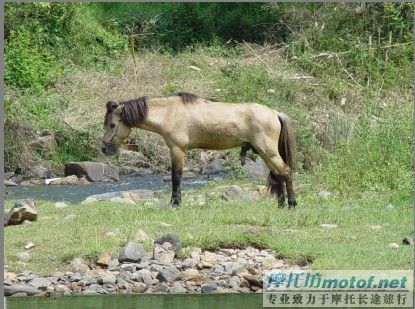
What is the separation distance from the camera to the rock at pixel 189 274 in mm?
10961

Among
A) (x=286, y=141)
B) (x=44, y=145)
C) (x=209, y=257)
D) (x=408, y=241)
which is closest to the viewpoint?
(x=209, y=257)

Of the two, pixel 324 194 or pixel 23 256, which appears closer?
pixel 23 256

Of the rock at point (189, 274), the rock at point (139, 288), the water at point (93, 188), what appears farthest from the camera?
the water at point (93, 188)

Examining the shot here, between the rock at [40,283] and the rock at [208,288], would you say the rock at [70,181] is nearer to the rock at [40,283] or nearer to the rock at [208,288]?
the rock at [40,283]

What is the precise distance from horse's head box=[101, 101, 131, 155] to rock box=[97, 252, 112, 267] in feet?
13.9

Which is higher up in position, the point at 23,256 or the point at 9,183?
the point at 23,256

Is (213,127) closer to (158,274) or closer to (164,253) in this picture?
(164,253)

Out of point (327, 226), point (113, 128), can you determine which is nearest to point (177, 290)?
point (327, 226)

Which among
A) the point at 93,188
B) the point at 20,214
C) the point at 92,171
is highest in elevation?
the point at 20,214

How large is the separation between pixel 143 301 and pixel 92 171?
12.2 m

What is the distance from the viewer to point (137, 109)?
50.6ft

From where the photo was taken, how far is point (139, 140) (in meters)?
24.2

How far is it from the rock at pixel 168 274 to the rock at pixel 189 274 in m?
0.05

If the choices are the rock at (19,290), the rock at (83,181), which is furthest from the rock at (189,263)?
the rock at (83,181)
